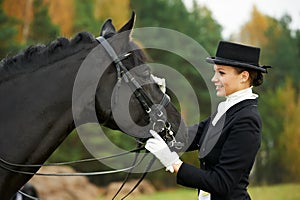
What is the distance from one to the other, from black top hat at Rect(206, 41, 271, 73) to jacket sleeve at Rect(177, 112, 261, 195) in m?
0.36

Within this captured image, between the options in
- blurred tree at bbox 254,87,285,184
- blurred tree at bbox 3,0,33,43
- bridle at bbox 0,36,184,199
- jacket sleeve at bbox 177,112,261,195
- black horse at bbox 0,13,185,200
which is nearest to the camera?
jacket sleeve at bbox 177,112,261,195

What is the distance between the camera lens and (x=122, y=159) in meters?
27.7

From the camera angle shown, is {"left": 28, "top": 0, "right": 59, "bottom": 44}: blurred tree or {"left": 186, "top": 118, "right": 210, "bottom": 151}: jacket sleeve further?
{"left": 28, "top": 0, "right": 59, "bottom": 44}: blurred tree

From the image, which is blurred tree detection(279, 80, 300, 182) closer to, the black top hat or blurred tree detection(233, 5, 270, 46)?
blurred tree detection(233, 5, 270, 46)

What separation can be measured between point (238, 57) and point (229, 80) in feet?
0.57

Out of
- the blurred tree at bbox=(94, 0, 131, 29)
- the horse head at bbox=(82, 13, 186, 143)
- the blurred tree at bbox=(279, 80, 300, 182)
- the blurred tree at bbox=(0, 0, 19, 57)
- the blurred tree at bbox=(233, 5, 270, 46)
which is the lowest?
the blurred tree at bbox=(279, 80, 300, 182)

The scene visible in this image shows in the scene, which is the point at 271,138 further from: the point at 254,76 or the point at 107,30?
the point at 254,76

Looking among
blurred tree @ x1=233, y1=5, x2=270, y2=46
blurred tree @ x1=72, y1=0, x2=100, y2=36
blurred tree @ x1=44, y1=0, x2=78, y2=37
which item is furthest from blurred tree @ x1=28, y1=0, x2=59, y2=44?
blurred tree @ x1=233, y1=5, x2=270, y2=46

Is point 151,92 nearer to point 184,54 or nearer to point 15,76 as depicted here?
point 15,76

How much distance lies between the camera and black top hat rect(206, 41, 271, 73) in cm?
366

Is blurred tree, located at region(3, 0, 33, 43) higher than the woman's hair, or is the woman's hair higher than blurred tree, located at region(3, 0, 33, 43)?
blurred tree, located at region(3, 0, 33, 43)

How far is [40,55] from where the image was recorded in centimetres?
410

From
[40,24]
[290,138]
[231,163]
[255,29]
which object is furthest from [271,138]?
[231,163]

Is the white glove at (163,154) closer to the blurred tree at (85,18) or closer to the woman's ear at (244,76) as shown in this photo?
the woman's ear at (244,76)
